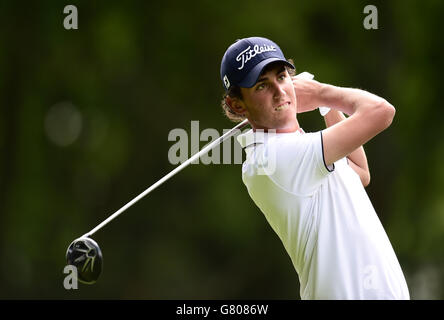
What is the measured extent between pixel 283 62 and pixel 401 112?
9689 millimetres

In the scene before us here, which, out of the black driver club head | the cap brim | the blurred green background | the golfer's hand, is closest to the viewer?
the cap brim

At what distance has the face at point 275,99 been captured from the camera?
4164 mm

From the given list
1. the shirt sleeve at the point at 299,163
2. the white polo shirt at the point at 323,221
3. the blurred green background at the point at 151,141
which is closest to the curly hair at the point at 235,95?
the white polo shirt at the point at 323,221

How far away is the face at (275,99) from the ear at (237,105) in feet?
0.34

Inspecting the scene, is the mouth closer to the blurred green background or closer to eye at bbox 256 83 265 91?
eye at bbox 256 83 265 91

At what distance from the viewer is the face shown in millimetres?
4164

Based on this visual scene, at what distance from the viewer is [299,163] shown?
13.3 ft

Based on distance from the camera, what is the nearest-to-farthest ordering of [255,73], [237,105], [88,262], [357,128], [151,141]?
[357,128], [255,73], [237,105], [88,262], [151,141]

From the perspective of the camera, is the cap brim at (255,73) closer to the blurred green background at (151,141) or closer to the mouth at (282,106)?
the mouth at (282,106)

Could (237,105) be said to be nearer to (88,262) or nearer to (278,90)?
(278,90)

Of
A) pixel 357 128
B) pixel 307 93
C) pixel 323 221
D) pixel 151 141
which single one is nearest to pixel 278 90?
pixel 307 93

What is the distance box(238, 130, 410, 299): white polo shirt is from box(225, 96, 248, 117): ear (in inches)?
7.1

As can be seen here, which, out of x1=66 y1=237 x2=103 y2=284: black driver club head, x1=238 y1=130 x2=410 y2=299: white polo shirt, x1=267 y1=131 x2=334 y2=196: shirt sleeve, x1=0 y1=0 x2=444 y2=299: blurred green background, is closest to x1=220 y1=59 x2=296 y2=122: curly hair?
x1=238 y1=130 x2=410 y2=299: white polo shirt

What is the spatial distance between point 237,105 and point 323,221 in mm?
738
